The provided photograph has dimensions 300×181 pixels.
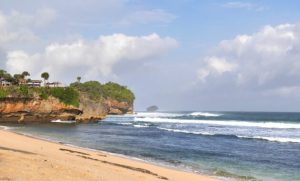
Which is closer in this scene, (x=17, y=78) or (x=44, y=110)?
(x=44, y=110)

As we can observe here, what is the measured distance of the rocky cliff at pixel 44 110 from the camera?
7044 cm

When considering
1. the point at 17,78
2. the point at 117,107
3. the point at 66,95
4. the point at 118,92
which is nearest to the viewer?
the point at 66,95

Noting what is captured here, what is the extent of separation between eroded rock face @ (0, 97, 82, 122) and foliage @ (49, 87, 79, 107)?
3.19 ft

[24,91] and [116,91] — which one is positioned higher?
[116,91]

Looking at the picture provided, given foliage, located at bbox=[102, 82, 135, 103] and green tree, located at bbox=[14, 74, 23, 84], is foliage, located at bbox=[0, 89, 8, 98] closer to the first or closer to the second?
green tree, located at bbox=[14, 74, 23, 84]

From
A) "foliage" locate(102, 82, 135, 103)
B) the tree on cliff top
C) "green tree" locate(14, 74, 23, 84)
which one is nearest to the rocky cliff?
the tree on cliff top

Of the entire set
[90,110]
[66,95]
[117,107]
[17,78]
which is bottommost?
[90,110]

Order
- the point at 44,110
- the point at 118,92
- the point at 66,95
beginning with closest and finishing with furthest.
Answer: the point at 44,110 → the point at 66,95 → the point at 118,92

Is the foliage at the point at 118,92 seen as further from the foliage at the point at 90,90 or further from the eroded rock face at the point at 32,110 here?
the eroded rock face at the point at 32,110

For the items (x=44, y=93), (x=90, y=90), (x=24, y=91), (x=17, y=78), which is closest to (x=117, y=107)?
(x=90, y=90)

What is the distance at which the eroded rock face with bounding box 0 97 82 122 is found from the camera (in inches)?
2761

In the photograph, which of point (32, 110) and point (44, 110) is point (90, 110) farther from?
point (32, 110)

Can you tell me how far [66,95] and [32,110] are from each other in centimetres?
738

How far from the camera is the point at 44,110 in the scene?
74500mm
